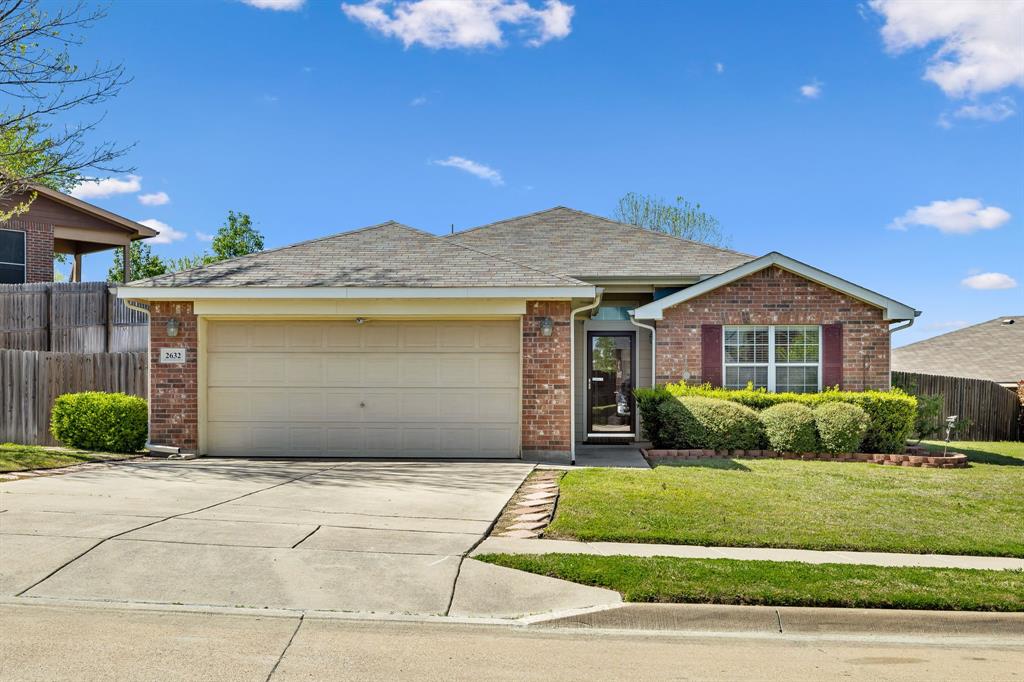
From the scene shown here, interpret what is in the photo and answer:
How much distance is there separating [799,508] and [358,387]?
7359 mm

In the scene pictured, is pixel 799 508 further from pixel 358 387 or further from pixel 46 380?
pixel 46 380

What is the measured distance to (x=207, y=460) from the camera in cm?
1264

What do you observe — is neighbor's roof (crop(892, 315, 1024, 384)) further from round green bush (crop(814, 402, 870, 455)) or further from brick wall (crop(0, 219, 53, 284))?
brick wall (crop(0, 219, 53, 284))

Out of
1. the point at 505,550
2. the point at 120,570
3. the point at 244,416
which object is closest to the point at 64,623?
the point at 120,570

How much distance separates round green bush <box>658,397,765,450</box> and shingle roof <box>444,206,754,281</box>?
10.6ft

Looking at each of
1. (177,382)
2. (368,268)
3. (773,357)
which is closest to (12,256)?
(177,382)

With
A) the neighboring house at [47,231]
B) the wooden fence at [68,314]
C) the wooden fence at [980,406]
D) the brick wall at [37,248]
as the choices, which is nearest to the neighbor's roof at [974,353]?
the wooden fence at [980,406]

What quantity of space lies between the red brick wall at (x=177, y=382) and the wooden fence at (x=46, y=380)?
2543 mm

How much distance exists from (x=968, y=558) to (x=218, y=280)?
11.0 m

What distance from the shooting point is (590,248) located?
715 inches

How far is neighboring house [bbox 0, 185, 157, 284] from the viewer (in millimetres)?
22484

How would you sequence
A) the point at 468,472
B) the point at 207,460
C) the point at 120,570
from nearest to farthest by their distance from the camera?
the point at 120,570
the point at 468,472
the point at 207,460

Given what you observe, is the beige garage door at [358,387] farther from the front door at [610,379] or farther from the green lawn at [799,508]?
the front door at [610,379]

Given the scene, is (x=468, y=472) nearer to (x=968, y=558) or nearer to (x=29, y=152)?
(x=968, y=558)
